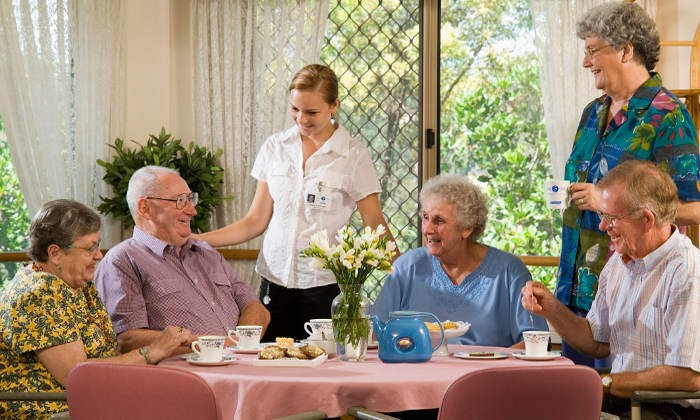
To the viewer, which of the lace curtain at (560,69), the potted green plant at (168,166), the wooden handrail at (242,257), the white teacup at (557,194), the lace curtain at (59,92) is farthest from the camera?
the lace curtain at (560,69)

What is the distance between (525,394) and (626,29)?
1.69 m

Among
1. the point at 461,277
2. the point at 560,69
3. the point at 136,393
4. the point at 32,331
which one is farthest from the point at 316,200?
the point at 560,69

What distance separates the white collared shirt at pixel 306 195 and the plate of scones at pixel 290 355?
1347 millimetres

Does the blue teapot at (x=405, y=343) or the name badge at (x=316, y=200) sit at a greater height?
the name badge at (x=316, y=200)

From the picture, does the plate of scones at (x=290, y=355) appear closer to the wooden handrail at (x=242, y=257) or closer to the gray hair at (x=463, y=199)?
the gray hair at (x=463, y=199)

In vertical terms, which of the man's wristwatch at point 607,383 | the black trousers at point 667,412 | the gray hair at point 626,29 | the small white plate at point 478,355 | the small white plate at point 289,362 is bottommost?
the black trousers at point 667,412

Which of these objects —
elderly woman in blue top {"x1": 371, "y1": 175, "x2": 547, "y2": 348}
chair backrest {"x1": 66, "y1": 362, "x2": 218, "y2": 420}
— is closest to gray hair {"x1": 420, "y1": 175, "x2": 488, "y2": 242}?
elderly woman in blue top {"x1": 371, "y1": 175, "x2": 547, "y2": 348}

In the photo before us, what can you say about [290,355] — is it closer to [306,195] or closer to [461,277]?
[461,277]

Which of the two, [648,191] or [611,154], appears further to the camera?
[611,154]

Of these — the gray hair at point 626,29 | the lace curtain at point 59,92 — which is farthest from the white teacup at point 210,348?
the lace curtain at point 59,92

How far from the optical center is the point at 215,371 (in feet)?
8.23

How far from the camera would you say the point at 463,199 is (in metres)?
3.54

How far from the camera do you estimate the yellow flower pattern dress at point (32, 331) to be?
2.68 m

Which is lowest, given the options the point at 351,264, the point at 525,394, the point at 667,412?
the point at 667,412
